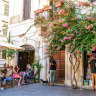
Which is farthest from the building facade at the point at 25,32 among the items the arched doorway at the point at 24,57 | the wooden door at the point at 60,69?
the wooden door at the point at 60,69

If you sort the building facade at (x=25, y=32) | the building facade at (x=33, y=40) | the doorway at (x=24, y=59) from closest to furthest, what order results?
the building facade at (x=33, y=40) < the building facade at (x=25, y=32) < the doorway at (x=24, y=59)

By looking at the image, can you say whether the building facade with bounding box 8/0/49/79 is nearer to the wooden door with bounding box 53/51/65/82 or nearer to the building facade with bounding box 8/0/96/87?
the building facade with bounding box 8/0/96/87

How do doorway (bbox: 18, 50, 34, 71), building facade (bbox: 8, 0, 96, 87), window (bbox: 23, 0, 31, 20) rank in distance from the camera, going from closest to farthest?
building facade (bbox: 8, 0, 96, 87)
window (bbox: 23, 0, 31, 20)
doorway (bbox: 18, 50, 34, 71)

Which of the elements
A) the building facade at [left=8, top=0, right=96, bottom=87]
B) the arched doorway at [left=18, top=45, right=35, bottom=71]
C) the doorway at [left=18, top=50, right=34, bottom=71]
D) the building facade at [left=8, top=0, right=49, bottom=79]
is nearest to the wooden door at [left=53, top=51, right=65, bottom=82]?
the building facade at [left=8, top=0, right=96, bottom=87]

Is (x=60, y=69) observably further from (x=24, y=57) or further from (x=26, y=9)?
(x=26, y=9)

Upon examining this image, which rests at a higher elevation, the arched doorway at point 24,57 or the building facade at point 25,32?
the building facade at point 25,32

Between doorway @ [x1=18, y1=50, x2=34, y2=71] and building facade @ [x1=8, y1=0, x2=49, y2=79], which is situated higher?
building facade @ [x1=8, y1=0, x2=49, y2=79]

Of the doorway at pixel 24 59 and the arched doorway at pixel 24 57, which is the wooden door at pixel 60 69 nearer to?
the arched doorway at pixel 24 57

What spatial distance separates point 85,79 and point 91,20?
3.66 metres

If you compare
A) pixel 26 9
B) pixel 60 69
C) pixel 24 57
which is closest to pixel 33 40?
pixel 24 57

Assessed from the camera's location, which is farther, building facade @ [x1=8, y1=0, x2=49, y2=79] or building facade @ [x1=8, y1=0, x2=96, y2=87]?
building facade @ [x1=8, y1=0, x2=49, y2=79]

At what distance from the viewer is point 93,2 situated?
10367 mm

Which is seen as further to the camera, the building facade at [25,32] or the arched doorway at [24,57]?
the arched doorway at [24,57]

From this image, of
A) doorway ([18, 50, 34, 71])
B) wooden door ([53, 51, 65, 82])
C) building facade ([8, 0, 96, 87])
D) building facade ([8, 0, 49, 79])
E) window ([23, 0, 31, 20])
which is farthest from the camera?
doorway ([18, 50, 34, 71])
